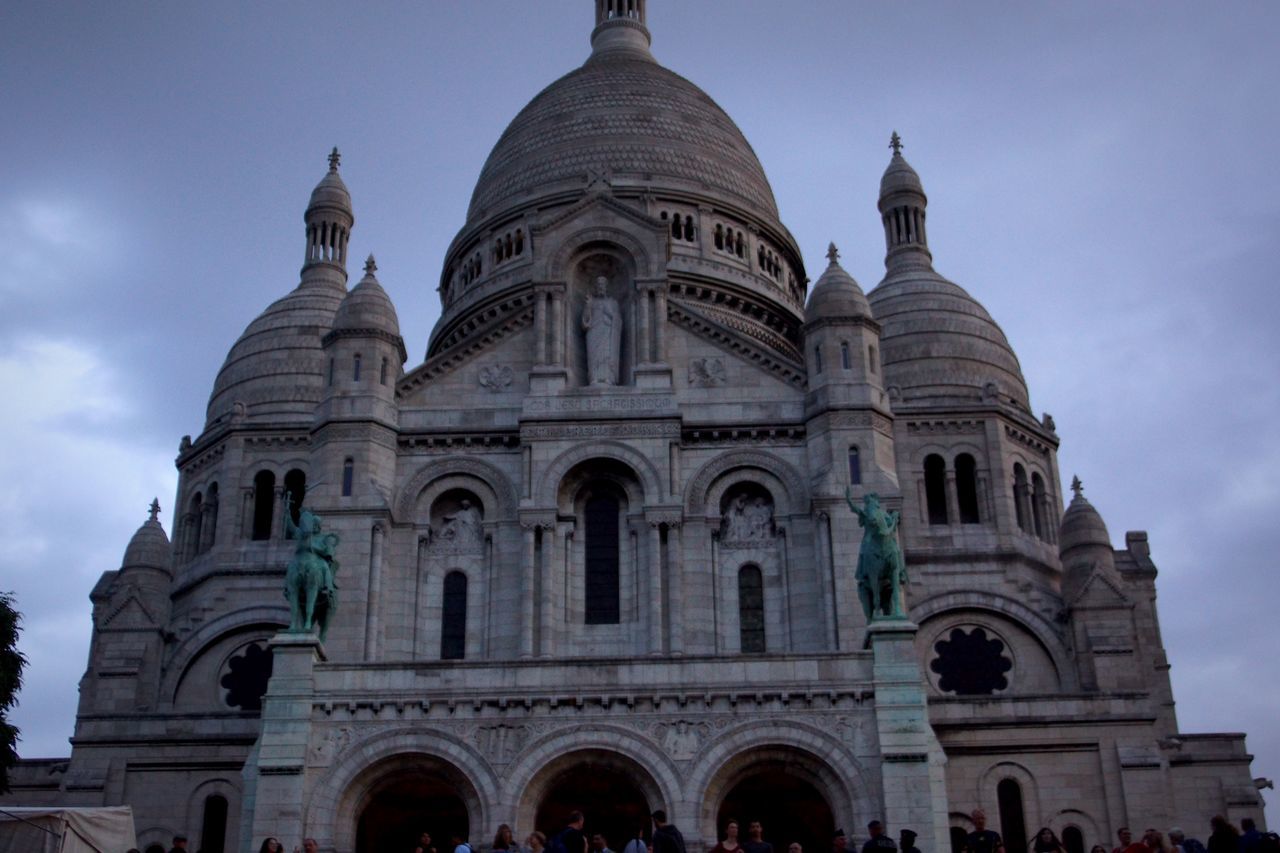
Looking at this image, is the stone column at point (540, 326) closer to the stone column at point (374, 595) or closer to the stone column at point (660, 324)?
the stone column at point (660, 324)

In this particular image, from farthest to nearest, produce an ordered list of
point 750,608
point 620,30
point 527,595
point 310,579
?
point 620,30 → point 750,608 → point 527,595 → point 310,579

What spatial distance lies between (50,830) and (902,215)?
137 ft

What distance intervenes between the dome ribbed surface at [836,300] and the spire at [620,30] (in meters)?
27.0

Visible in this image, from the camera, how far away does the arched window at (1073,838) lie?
39.3 m

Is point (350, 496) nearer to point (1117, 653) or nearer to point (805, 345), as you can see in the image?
point (805, 345)

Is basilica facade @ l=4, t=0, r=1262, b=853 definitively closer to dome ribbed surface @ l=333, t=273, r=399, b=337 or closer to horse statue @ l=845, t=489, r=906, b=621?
dome ribbed surface @ l=333, t=273, r=399, b=337

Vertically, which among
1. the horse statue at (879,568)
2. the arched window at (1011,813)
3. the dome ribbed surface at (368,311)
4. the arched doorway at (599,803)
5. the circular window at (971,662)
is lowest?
the arched doorway at (599,803)

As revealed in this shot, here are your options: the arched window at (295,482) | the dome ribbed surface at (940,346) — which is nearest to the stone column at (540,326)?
the arched window at (295,482)

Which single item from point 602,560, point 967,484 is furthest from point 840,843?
point 967,484

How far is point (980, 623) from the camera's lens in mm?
46938

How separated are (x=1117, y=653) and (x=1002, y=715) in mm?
5239

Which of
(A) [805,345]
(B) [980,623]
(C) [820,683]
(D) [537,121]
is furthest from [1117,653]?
(D) [537,121]

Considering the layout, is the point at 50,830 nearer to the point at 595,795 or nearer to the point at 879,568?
the point at 595,795

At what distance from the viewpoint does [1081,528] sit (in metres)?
46.5
